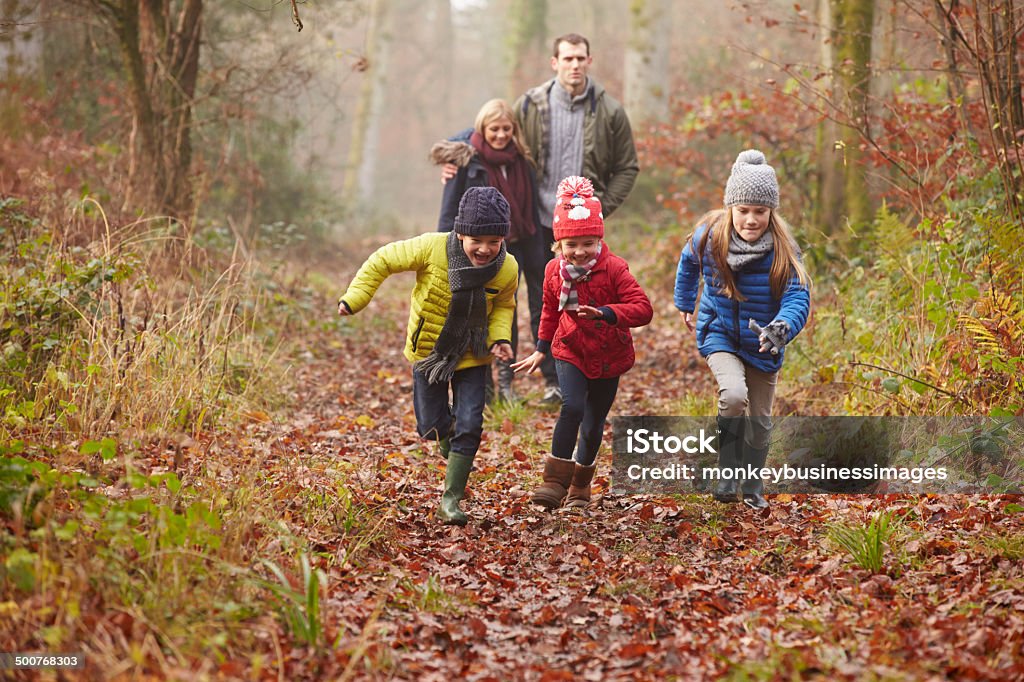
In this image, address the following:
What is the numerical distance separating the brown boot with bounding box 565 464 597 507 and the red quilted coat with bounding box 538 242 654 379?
605mm

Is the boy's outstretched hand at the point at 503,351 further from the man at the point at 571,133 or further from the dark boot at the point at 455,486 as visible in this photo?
the man at the point at 571,133

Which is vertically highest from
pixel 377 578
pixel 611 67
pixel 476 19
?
pixel 476 19

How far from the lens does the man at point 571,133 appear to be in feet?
25.6

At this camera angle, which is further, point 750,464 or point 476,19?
point 476,19

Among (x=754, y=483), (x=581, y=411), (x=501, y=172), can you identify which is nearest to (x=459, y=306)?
(x=581, y=411)

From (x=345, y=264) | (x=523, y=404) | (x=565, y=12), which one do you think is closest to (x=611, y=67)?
(x=345, y=264)

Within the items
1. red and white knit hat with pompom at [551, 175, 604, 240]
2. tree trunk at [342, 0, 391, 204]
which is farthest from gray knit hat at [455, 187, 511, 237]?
→ tree trunk at [342, 0, 391, 204]

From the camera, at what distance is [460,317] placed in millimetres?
5445

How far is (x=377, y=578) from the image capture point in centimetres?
458

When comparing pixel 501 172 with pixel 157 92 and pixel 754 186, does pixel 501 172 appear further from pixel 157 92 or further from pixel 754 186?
pixel 157 92

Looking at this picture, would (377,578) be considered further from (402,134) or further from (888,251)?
(402,134)

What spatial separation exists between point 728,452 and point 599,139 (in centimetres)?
322

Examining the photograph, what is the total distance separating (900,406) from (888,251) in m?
1.91

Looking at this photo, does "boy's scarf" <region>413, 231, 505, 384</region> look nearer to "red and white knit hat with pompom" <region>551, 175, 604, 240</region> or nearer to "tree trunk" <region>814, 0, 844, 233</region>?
"red and white knit hat with pompom" <region>551, 175, 604, 240</region>
